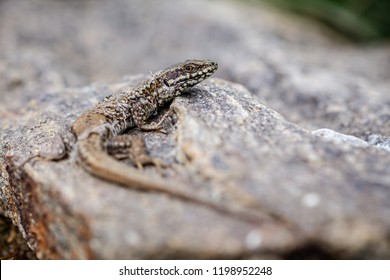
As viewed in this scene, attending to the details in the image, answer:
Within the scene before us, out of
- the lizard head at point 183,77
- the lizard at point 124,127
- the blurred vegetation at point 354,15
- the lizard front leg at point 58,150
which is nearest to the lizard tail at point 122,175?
the lizard at point 124,127

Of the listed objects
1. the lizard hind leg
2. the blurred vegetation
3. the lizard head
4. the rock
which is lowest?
the rock

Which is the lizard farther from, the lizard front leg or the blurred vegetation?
the blurred vegetation

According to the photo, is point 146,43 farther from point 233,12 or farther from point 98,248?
point 98,248

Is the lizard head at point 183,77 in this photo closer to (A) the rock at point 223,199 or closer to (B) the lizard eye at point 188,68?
(B) the lizard eye at point 188,68

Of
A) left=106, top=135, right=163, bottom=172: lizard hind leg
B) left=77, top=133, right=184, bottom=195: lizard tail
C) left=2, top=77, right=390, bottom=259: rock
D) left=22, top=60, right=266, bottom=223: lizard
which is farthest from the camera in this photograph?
left=106, top=135, right=163, bottom=172: lizard hind leg

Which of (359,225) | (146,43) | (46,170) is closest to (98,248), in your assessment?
(46,170)

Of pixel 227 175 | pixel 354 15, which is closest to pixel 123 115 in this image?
pixel 227 175

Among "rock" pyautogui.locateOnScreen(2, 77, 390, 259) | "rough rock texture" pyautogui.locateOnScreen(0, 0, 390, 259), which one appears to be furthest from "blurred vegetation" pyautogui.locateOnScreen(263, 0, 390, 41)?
"rock" pyautogui.locateOnScreen(2, 77, 390, 259)

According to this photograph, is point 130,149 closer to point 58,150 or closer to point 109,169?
point 109,169
